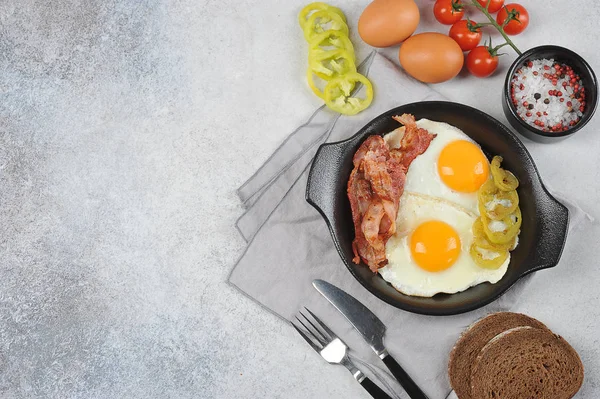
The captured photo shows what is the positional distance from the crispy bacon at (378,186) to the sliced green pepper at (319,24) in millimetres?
766

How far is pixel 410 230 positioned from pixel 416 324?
2.02 feet

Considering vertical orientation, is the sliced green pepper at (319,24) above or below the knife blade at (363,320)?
above

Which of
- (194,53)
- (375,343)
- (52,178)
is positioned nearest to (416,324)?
(375,343)

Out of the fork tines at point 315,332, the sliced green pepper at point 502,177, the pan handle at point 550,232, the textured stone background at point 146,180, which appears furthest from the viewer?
the textured stone background at point 146,180

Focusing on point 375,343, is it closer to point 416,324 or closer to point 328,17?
point 416,324

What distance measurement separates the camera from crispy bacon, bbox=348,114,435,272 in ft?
10.9

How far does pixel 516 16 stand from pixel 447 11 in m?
0.40

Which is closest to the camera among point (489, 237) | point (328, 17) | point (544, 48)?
point (489, 237)

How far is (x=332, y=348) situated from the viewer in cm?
366

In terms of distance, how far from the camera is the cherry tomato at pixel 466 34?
3.62m

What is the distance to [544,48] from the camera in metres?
3.49

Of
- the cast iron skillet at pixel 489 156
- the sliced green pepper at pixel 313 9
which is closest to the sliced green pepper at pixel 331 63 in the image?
the sliced green pepper at pixel 313 9

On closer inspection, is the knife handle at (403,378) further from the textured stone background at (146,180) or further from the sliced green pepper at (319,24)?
the sliced green pepper at (319,24)

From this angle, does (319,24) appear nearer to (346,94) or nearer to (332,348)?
(346,94)
